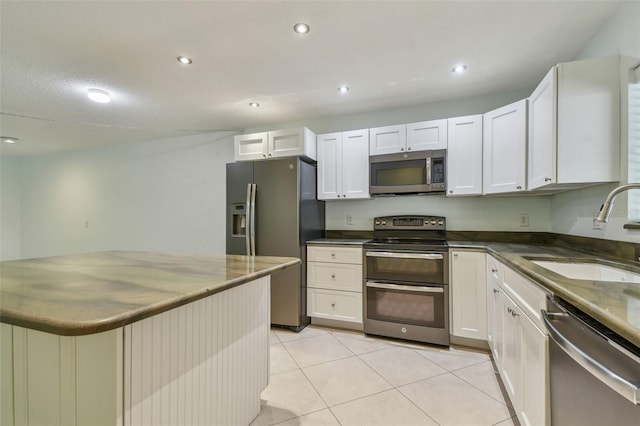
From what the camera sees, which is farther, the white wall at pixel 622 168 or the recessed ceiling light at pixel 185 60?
the recessed ceiling light at pixel 185 60

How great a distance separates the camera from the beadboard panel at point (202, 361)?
0.88 meters

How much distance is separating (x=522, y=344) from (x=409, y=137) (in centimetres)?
203

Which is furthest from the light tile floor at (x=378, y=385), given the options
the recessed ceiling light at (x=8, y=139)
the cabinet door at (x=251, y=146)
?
the recessed ceiling light at (x=8, y=139)

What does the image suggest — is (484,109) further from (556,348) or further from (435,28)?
(556,348)

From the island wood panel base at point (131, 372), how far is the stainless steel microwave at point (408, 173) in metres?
2.03

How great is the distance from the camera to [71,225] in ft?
16.9

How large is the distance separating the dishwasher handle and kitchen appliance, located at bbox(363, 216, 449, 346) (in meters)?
1.39

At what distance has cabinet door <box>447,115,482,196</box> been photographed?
256 centimetres

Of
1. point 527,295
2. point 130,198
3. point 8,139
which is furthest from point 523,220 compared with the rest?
point 8,139

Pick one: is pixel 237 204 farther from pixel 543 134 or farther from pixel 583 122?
pixel 583 122

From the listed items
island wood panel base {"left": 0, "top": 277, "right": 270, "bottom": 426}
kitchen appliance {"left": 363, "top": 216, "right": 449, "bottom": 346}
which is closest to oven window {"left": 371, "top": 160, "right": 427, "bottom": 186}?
kitchen appliance {"left": 363, "top": 216, "right": 449, "bottom": 346}

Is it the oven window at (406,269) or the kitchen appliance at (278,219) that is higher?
the kitchen appliance at (278,219)

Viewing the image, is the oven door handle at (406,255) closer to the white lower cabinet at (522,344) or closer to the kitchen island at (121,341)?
the white lower cabinet at (522,344)

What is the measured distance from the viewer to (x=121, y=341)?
0.81 meters
